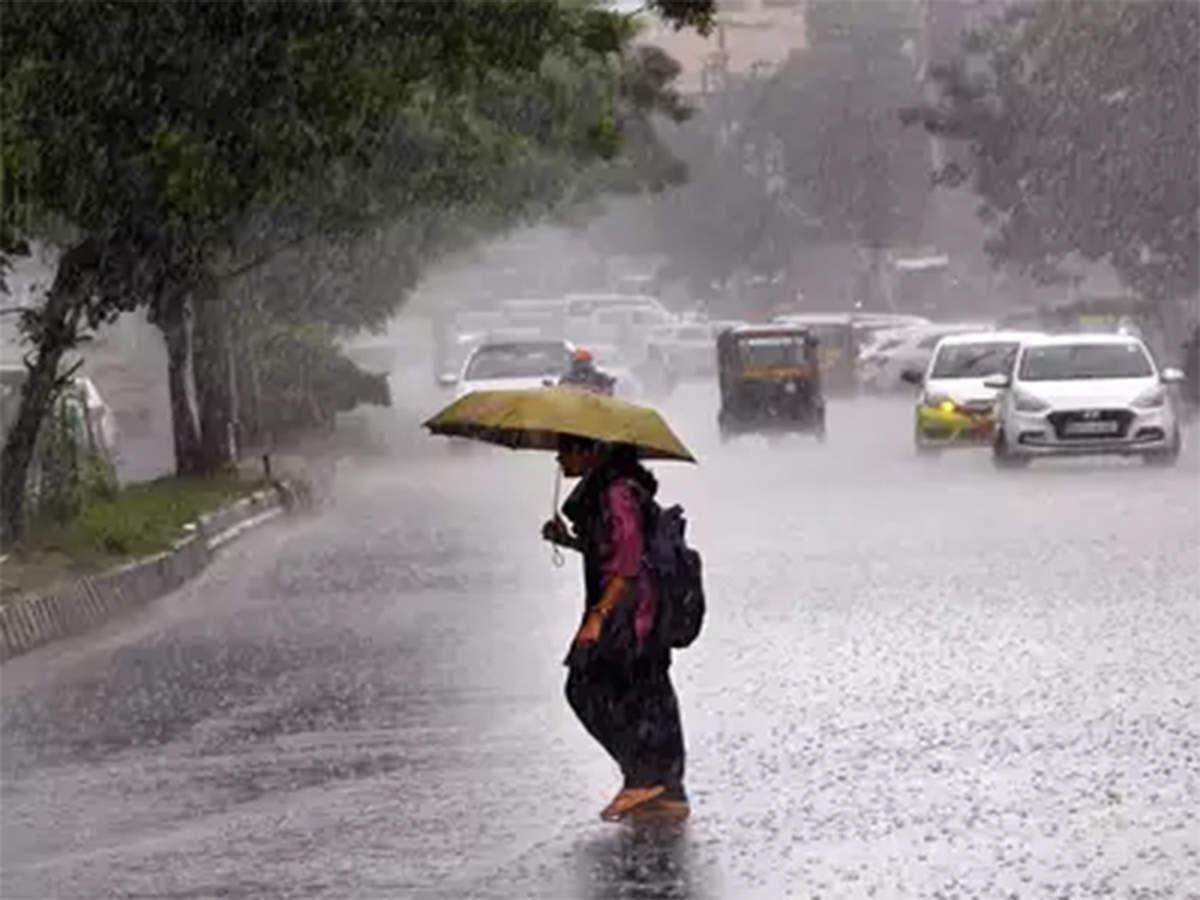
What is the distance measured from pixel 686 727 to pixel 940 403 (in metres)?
29.4

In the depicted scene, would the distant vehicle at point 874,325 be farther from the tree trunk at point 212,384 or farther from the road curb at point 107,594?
the road curb at point 107,594

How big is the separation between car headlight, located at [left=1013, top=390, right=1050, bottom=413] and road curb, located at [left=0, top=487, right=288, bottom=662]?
9.58m

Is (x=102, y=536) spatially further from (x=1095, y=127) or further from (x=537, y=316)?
(x=537, y=316)

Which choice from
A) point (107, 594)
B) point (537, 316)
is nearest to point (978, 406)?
point (107, 594)

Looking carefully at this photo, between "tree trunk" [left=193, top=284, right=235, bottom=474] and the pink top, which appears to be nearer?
the pink top

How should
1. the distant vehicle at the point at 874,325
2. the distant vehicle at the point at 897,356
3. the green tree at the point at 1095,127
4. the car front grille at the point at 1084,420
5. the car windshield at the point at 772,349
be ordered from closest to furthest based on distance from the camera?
the car front grille at the point at 1084,420 → the car windshield at the point at 772,349 → the green tree at the point at 1095,127 → the distant vehicle at the point at 897,356 → the distant vehicle at the point at 874,325

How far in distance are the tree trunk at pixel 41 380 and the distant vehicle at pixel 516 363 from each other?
26816mm

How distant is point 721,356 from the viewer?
56312 millimetres

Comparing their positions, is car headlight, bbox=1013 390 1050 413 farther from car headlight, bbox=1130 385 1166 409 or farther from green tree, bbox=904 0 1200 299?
green tree, bbox=904 0 1200 299

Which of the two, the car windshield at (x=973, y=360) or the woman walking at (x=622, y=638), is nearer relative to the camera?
the woman walking at (x=622, y=638)

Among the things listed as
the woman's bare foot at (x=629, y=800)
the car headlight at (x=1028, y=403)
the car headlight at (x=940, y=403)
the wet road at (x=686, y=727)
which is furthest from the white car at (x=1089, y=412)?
the woman's bare foot at (x=629, y=800)

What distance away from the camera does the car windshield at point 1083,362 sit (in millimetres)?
39375

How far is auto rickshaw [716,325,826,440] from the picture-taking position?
54.4 meters

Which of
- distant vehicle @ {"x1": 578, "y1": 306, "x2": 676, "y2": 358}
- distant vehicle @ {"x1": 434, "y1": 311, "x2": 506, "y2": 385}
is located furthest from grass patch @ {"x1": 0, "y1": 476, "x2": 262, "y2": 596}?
distant vehicle @ {"x1": 578, "y1": 306, "x2": 676, "y2": 358}
